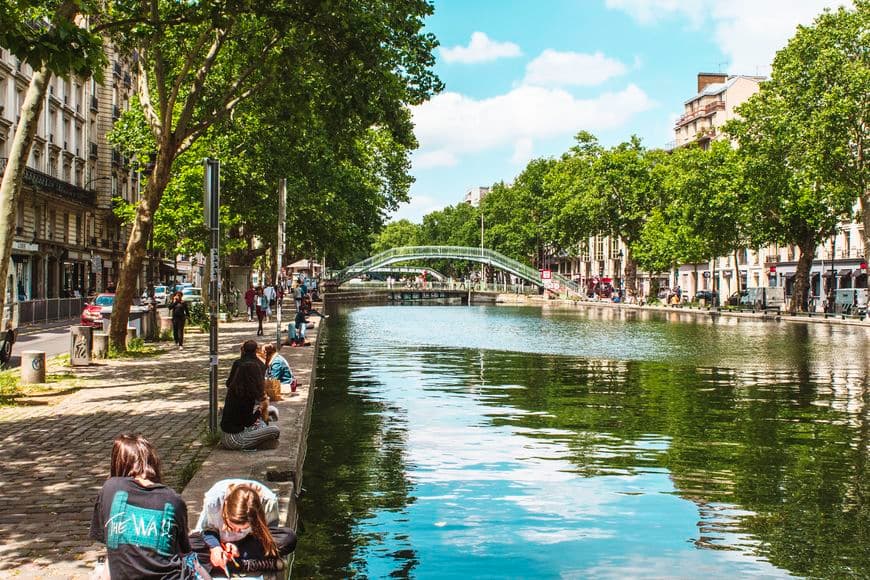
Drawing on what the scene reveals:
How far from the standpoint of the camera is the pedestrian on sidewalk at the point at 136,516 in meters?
5.16

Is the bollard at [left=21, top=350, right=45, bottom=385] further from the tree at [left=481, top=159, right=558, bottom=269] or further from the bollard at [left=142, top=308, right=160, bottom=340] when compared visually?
the tree at [left=481, top=159, right=558, bottom=269]

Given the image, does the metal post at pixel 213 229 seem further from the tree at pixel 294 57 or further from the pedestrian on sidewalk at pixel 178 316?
the pedestrian on sidewalk at pixel 178 316

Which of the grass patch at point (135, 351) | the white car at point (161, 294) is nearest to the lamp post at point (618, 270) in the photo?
the white car at point (161, 294)

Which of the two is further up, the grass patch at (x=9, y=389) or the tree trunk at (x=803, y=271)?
the tree trunk at (x=803, y=271)

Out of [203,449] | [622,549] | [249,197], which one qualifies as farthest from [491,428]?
[249,197]

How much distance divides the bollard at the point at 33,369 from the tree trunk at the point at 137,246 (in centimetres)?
601

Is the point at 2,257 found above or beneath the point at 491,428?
above

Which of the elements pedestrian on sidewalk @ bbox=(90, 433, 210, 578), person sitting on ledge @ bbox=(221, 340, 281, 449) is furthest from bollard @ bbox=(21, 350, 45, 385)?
pedestrian on sidewalk @ bbox=(90, 433, 210, 578)

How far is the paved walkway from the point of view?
7090 millimetres

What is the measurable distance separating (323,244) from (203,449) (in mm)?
42978

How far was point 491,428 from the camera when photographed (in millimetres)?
14438

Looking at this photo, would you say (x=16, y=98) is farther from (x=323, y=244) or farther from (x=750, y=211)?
(x=750, y=211)

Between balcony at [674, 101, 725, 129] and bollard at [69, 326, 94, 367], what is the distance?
85870 mm

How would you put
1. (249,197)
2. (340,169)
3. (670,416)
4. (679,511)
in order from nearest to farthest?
(679,511) → (670,416) → (249,197) → (340,169)
